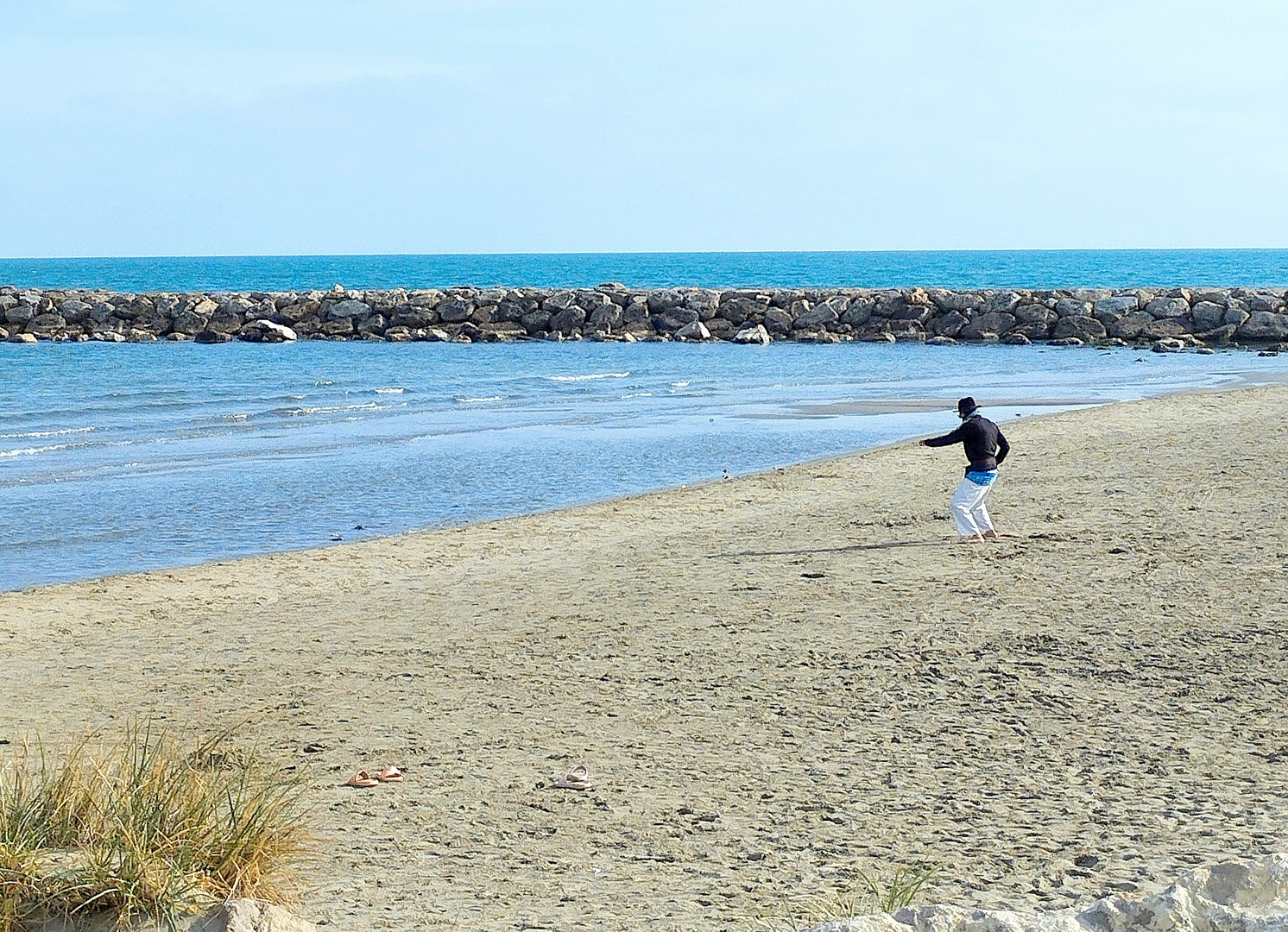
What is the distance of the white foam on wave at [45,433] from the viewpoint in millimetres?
22625

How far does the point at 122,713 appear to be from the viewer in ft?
25.1

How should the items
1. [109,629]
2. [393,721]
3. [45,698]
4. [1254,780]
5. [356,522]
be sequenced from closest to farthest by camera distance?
1. [1254,780]
2. [393,721]
3. [45,698]
4. [109,629]
5. [356,522]

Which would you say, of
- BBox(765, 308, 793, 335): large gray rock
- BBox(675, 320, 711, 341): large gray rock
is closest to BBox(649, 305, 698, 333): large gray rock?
BBox(675, 320, 711, 341): large gray rock

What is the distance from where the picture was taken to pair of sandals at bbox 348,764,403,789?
6316 millimetres

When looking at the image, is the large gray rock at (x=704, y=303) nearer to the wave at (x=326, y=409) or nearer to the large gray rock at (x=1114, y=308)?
the large gray rock at (x=1114, y=308)

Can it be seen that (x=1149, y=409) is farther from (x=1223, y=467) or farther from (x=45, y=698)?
(x=45, y=698)

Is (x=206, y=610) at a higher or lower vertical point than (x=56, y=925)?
lower

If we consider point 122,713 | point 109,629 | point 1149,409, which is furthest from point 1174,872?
point 1149,409

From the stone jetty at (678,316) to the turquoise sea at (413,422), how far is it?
7.11ft

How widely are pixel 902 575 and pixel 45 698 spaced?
221 inches

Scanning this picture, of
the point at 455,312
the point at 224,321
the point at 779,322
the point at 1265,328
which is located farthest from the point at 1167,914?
the point at 224,321

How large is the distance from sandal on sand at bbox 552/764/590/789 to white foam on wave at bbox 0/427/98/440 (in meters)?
18.5

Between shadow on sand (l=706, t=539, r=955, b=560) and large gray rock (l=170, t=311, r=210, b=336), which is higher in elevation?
shadow on sand (l=706, t=539, r=955, b=560)

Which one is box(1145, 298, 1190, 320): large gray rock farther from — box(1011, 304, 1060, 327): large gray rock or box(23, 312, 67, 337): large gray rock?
box(23, 312, 67, 337): large gray rock
